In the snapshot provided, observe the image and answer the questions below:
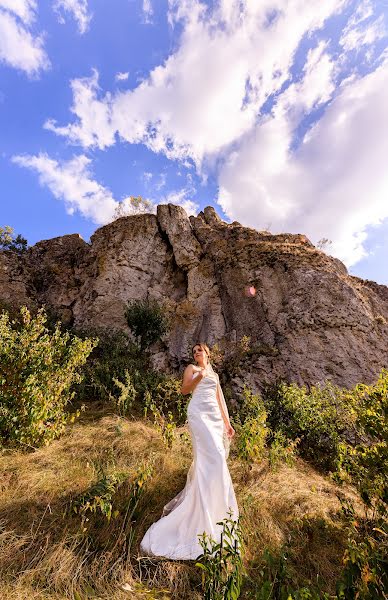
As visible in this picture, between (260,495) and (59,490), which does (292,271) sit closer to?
(260,495)

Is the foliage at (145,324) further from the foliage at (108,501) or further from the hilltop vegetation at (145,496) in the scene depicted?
the foliage at (108,501)

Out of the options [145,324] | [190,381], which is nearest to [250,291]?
[145,324]

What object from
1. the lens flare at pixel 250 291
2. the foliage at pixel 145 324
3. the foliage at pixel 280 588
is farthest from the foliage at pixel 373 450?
the lens flare at pixel 250 291

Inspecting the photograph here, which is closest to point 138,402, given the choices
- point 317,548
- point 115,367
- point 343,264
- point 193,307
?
point 115,367

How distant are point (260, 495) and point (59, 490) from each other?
10.2ft

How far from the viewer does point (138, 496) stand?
3.97 metres

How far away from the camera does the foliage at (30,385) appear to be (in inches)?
191

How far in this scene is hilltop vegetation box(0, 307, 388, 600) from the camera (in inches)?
111

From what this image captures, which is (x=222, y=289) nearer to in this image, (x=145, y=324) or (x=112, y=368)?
(x=145, y=324)

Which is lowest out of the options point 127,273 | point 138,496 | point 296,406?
point 138,496

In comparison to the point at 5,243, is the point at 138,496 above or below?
below

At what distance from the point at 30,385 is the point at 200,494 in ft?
10.6

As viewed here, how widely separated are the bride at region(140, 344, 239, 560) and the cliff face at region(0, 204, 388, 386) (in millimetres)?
7664

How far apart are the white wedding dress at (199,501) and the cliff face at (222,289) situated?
25.6 feet
